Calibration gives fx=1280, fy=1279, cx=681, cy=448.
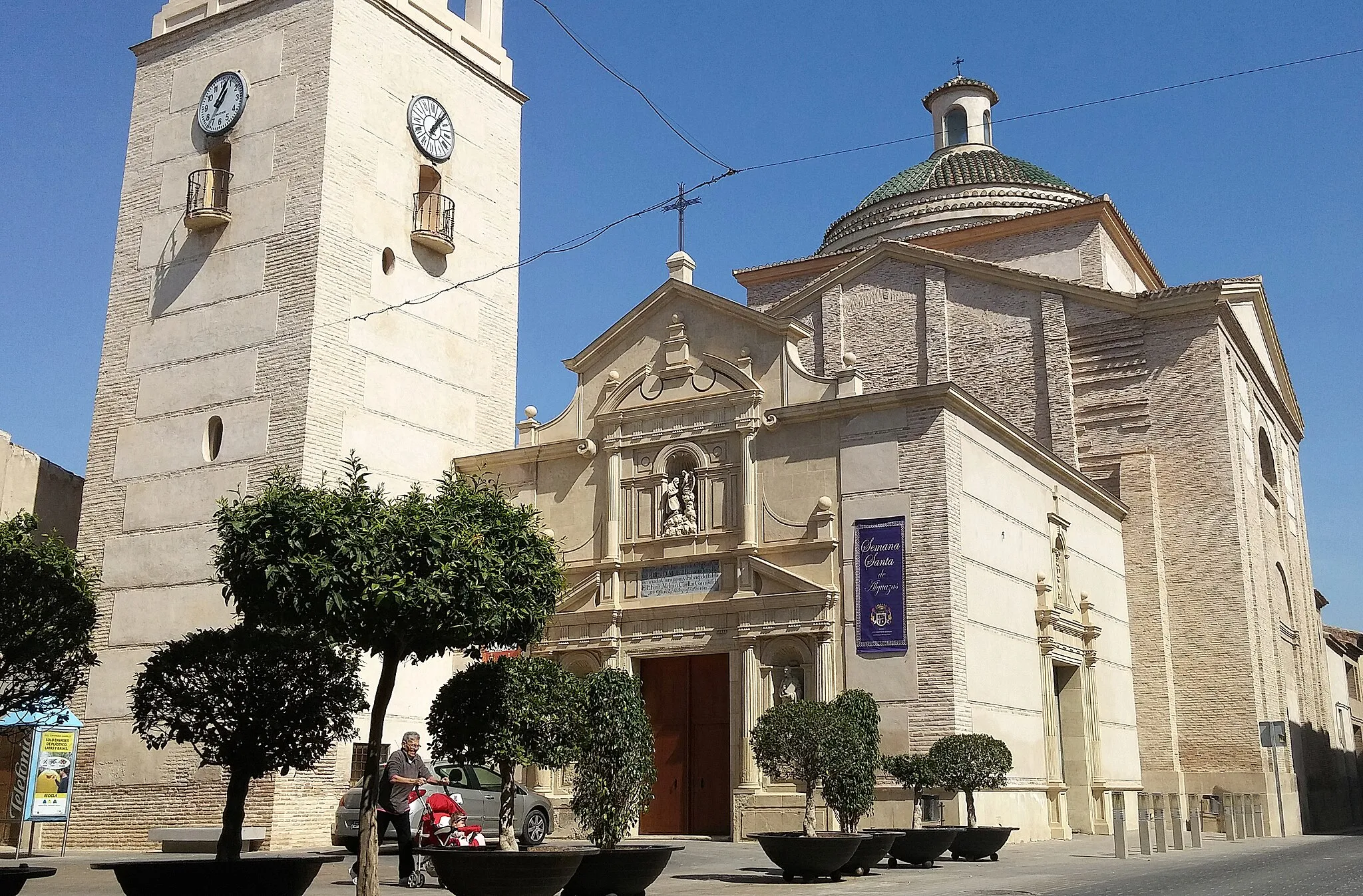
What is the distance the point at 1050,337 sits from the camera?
33.8m

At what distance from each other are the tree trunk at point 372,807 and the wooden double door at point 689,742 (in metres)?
13.2

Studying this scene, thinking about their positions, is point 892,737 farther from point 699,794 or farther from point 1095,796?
point 1095,796

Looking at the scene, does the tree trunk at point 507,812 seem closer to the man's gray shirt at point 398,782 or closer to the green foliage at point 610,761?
the green foliage at point 610,761

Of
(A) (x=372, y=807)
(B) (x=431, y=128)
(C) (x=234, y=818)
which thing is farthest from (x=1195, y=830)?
(B) (x=431, y=128)

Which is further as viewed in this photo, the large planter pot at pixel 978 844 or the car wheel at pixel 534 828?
the car wheel at pixel 534 828

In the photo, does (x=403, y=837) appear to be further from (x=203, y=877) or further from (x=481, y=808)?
(x=481, y=808)

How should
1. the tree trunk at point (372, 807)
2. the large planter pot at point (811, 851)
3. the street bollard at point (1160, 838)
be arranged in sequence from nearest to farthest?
1. the tree trunk at point (372, 807)
2. the large planter pot at point (811, 851)
3. the street bollard at point (1160, 838)

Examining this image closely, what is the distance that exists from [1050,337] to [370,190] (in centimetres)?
1776

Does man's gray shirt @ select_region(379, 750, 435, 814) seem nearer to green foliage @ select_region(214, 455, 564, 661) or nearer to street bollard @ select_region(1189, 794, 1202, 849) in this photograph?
green foliage @ select_region(214, 455, 564, 661)

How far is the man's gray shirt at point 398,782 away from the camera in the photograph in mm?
14734

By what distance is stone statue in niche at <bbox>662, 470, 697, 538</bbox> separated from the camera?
84.2 feet

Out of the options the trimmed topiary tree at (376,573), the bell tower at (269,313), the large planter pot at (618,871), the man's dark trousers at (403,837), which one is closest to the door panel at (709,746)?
the bell tower at (269,313)

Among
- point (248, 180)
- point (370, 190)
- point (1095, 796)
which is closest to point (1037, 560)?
point (1095, 796)

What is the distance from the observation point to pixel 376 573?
12.1 metres
